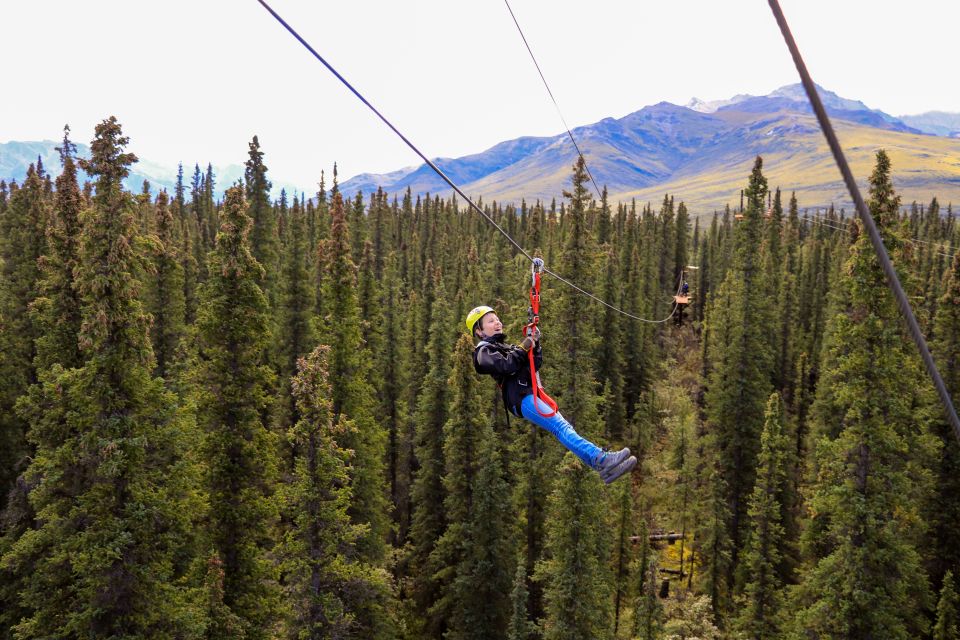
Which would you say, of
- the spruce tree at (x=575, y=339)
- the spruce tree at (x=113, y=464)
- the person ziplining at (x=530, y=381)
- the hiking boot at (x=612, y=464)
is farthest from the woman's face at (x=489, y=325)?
the spruce tree at (x=575, y=339)

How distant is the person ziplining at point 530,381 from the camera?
7.87 m

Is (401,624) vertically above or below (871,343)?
below

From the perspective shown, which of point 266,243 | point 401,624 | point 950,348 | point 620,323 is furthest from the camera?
point 620,323

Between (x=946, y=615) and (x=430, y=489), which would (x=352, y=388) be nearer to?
(x=430, y=489)

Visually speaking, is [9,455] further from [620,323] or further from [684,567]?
[620,323]

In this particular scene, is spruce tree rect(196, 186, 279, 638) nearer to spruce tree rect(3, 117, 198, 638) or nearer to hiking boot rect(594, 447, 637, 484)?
spruce tree rect(3, 117, 198, 638)

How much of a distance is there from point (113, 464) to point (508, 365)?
36.9 feet

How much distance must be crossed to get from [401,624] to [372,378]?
46.7ft

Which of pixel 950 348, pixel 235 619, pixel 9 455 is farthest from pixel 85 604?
pixel 950 348

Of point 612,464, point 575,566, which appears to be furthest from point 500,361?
point 575,566

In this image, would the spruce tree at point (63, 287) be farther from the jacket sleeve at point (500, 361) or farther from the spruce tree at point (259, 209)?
the jacket sleeve at point (500, 361)

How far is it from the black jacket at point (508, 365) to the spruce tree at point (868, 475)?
54.0 feet

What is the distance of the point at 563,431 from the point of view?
8125mm

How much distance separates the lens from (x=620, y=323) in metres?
51.3
